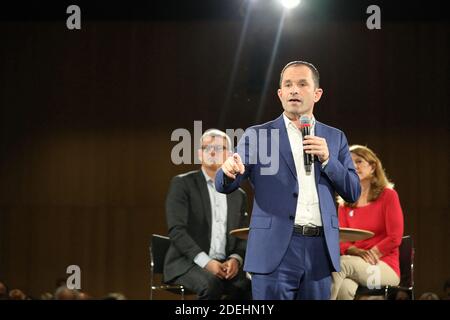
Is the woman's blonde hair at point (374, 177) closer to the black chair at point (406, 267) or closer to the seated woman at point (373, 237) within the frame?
the seated woman at point (373, 237)

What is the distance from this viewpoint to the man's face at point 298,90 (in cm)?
248

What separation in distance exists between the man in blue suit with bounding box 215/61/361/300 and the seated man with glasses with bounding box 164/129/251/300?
1658mm

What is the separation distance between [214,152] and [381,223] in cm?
112

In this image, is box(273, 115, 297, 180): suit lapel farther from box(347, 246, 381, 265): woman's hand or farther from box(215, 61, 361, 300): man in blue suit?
box(347, 246, 381, 265): woman's hand

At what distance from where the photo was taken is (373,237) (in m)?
4.23

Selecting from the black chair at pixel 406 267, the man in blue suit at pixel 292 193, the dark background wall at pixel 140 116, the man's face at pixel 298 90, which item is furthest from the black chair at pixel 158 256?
the dark background wall at pixel 140 116

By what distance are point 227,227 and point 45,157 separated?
3371mm

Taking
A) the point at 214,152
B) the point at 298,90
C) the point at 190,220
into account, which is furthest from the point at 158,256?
the point at 298,90

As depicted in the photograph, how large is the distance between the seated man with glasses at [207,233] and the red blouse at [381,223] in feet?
2.15

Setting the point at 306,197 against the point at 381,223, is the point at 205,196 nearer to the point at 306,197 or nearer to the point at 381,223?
the point at 381,223

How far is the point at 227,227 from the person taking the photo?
14.0 feet

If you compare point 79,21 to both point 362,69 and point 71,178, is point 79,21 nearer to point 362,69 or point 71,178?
point 71,178

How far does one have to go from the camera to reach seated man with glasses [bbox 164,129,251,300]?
409 centimetres
